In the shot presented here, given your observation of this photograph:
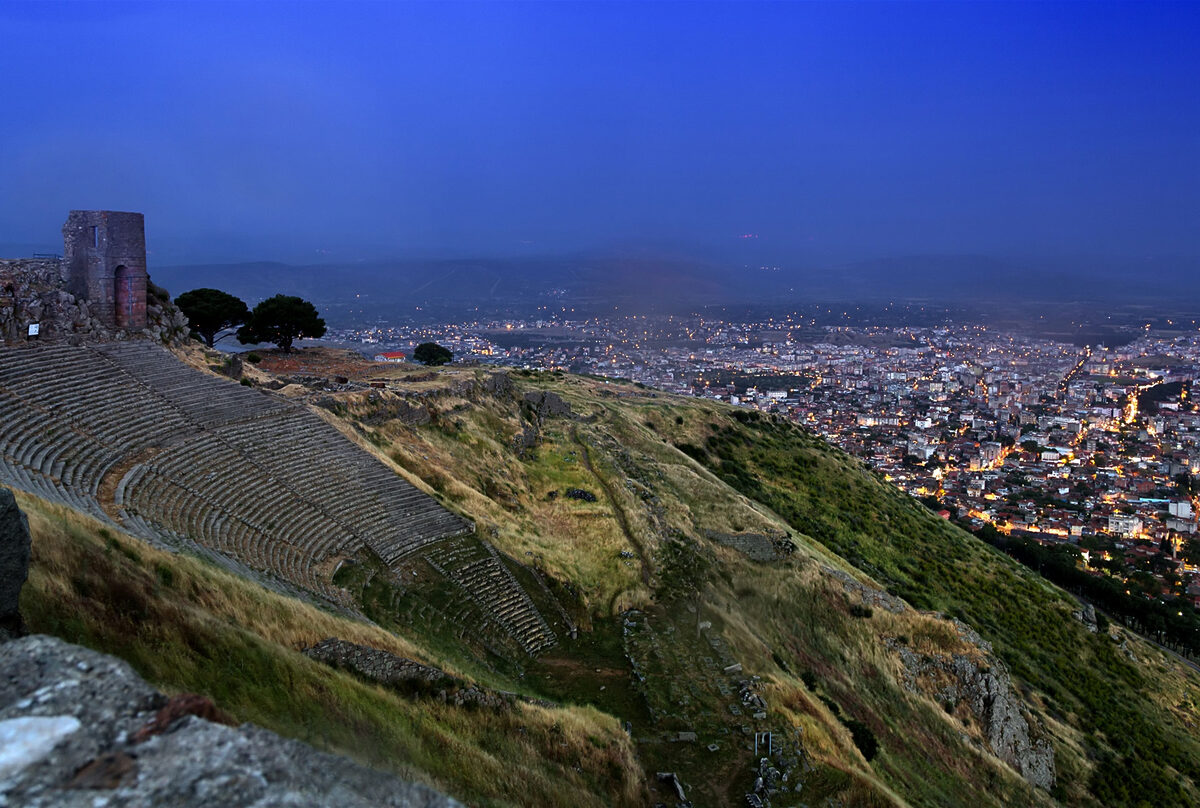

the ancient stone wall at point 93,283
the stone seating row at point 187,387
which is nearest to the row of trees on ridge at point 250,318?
the ancient stone wall at point 93,283

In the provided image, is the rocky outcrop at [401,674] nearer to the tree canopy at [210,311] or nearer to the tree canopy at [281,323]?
the tree canopy at [210,311]

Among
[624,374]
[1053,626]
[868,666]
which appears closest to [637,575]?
[868,666]

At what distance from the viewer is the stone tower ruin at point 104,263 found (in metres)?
24.3

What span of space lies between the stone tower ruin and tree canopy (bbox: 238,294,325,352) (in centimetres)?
1645

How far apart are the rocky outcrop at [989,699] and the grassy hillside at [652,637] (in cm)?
10

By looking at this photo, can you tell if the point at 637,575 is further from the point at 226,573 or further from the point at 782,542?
the point at 226,573

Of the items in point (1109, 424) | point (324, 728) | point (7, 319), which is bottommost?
point (1109, 424)

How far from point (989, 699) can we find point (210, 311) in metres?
41.8

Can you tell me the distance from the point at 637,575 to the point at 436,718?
39.1 ft

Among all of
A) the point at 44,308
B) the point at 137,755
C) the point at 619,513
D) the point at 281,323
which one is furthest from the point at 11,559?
the point at 281,323

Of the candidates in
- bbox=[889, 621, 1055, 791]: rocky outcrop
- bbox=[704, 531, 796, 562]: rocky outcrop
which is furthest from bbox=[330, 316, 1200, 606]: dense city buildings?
bbox=[704, 531, 796, 562]: rocky outcrop

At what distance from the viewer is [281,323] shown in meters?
42.3

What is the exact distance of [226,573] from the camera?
12398mm

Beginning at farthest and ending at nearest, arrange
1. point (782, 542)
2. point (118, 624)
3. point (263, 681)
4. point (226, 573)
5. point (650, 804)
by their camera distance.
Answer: point (782, 542), point (226, 573), point (650, 804), point (263, 681), point (118, 624)
